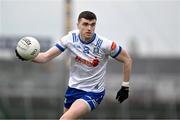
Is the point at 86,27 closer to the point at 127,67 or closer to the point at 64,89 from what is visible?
the point at 127,67

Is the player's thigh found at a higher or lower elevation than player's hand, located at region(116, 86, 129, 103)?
lower

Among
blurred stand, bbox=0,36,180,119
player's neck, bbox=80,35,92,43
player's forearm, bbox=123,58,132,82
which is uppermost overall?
player's neck, bbox=80,35,92,43

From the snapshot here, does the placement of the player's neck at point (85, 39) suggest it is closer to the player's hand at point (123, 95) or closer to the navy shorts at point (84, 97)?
the navy shorts at point (84, 97)

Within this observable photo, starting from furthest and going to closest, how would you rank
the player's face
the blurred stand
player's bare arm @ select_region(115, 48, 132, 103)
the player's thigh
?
the blurred stand
player's bare arm @ select_region(115, 48, 132, 103)
the player's face
the player's thigh

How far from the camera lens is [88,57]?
30.8ft

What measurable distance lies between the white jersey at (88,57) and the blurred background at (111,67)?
9001mm

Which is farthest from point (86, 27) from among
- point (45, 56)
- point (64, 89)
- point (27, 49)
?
Result: point (64, 89)

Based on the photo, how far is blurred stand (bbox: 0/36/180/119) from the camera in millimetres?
18906

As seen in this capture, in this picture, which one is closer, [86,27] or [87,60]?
[86,27]

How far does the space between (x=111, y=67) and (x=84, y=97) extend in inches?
407

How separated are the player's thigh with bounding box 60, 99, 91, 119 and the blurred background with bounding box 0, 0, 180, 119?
30.6 ft

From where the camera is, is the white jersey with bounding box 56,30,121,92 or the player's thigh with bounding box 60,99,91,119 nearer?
the player's thigh with bounding box 60,99,91,119

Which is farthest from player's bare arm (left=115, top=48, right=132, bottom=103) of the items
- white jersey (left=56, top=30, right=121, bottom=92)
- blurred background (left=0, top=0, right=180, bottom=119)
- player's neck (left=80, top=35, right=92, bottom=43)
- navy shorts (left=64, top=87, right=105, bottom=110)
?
blurred background (left=0, top=0, right=180, bottom=119)

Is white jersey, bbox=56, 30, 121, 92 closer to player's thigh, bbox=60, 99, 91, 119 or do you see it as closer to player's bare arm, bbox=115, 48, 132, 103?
player's bare arm, bbox=115, 48, 132, 103
